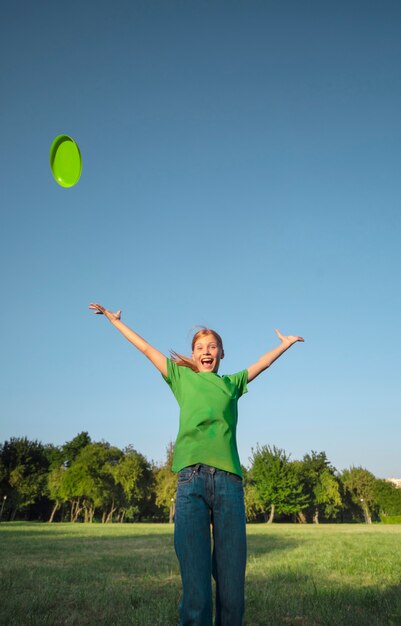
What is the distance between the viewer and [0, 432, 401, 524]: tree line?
6038 cm

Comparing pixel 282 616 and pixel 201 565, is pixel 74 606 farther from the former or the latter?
pixel 201 565

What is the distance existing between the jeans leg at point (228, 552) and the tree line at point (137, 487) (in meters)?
61.9

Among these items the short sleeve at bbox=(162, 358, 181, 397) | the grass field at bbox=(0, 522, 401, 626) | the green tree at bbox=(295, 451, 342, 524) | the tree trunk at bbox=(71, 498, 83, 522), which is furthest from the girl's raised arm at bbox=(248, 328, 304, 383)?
the green tree at bbox=(295, 451, 342, 524)

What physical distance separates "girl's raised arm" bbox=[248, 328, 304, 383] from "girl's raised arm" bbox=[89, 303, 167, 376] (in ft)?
2.70

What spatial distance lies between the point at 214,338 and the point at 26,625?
11.6 feet

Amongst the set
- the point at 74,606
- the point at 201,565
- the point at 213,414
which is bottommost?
the point at 74,606

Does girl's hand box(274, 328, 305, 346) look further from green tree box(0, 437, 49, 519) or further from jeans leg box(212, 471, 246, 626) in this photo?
green tree box(0, 437, 49, 519)

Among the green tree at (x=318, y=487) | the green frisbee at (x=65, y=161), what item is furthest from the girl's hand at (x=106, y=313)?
the green tree at (x=318, y=487)

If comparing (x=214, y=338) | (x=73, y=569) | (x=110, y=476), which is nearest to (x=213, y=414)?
(x=214, y=338)

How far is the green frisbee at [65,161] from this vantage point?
25.6 ft

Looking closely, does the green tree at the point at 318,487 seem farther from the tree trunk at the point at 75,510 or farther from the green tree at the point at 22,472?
the green tree at the point at 22,472

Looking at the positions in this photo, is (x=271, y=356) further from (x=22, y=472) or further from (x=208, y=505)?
(x=22, y=472)

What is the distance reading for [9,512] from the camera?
62156mm

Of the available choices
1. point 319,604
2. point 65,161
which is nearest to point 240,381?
point 319,604
